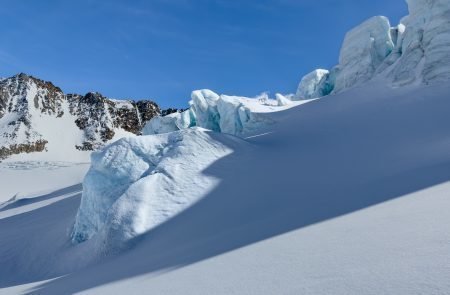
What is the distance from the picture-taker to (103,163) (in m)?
12.2

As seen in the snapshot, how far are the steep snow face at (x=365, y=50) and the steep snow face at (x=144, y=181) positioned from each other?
65.9 feet

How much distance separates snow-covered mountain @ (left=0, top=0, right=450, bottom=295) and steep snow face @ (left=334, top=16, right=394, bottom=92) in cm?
934

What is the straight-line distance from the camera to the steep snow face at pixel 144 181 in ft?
30.9

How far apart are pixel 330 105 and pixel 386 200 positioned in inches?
510

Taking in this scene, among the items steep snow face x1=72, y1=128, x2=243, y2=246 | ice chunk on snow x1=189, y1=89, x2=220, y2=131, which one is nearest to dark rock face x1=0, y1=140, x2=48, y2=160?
ice chunk on snow x1=189, y1=89, x2=220, y2=131

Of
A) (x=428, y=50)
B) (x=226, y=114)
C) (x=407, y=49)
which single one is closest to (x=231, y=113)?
(x=226, y=114)

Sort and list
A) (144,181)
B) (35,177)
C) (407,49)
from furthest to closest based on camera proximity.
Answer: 1. (35,177)
2. (407,49)
3. (144,181)

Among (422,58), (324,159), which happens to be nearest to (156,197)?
(324,159)

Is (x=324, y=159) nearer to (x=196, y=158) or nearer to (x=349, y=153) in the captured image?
(x=349, y=153)

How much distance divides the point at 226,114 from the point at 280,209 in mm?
24519

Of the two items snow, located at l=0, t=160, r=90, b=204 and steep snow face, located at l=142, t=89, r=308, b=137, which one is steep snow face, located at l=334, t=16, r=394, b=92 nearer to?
steep snow face, located at l=142, t=89, r=308, b=137

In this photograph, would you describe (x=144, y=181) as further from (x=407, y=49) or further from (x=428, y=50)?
(x=407, y=49)

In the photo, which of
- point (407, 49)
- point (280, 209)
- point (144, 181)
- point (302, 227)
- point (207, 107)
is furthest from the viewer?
point (207, 107)

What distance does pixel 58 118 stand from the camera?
389 feet
